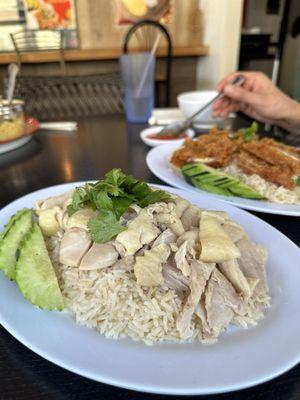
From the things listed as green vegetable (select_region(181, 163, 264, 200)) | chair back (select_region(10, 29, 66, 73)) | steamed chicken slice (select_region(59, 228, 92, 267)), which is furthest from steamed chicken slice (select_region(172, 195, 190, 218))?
chair back (select_region(10, 29, 66, 73))

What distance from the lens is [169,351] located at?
0.60 metres

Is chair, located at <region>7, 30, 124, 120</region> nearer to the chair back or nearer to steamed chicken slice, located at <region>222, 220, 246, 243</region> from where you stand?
the chair back

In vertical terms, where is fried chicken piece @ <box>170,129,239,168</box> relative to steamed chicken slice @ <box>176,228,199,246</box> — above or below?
below

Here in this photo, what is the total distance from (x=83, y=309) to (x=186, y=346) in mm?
224

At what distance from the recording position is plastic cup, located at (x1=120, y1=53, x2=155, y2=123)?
217cm

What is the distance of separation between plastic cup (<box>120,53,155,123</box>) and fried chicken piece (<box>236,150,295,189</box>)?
954mm

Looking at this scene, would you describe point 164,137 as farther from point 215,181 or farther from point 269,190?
point 269,190

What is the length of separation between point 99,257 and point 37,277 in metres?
0.14

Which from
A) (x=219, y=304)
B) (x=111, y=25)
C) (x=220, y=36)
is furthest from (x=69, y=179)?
(x=111, y=25)

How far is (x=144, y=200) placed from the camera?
32.3 inches

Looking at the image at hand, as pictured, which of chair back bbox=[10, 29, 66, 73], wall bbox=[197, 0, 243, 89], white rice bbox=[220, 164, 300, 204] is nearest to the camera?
white rice bbox=[220, 164, 300, 204]

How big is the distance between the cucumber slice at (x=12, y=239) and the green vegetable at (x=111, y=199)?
0.13 metres

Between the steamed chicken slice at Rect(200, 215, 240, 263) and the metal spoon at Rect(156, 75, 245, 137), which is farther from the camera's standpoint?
the metal spoon at Rect(156, 75, 245, 137)

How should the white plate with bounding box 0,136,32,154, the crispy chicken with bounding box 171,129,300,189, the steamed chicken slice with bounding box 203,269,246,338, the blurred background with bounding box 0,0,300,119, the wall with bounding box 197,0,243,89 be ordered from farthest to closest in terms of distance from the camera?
the blurred background with bounding box 0,0,300,119
the wall with bounding box 197,0,243,89
the white plate with bounding box 0,136,32,154
the crispy chicken with bounding box 171,129,300,189
the steamed chicken slice with bounding box 203,269,246,338
